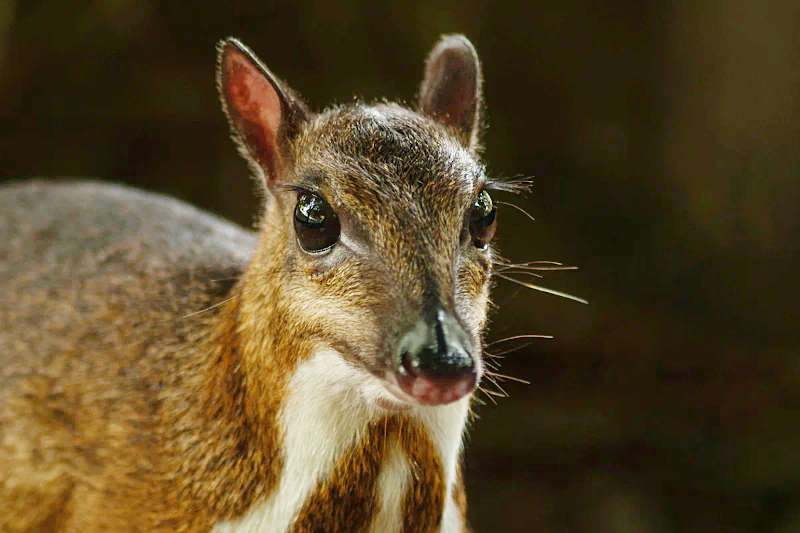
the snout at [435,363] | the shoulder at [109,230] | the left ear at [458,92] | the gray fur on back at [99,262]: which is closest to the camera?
the snout at [435,363]

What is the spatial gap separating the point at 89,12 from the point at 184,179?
138 centimetres

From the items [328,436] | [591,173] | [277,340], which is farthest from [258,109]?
[591,173]

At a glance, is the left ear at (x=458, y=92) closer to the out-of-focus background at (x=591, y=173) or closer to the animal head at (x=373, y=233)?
the animal head at (x=373, y=233)

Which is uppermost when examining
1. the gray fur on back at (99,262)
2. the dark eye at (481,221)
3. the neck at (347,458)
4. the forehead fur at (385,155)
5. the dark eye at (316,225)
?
the forehead fur at (385,155)

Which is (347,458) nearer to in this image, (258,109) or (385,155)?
(385,155)

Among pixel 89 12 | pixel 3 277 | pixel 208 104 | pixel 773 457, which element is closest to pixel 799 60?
pixel 773 457

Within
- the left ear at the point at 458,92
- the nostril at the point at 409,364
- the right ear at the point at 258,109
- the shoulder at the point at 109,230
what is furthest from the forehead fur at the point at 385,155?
the shoulder at the point at 109,230

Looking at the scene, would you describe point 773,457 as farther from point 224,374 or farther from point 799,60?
point 224,374

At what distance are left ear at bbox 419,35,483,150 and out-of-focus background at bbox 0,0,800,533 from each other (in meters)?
3.13

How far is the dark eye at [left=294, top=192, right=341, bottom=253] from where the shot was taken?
310 centimetres

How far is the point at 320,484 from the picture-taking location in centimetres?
322

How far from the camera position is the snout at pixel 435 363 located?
105 inches


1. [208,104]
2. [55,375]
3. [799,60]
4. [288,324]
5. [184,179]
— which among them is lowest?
[55,375]

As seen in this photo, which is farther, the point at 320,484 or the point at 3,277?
the point at 3,277
